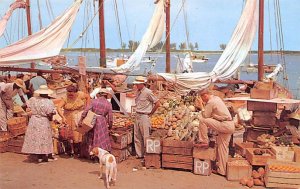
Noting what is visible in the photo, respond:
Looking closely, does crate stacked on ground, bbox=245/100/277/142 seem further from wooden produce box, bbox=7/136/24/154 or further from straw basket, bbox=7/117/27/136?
straw basket, bbox=7/117/27/136

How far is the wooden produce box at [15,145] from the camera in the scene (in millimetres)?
8922


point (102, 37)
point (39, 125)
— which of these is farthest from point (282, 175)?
point (102, 37)

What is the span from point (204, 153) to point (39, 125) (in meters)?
3.29

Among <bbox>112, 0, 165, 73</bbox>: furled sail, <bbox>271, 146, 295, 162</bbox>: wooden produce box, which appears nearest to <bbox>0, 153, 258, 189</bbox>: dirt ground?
<bbox>271, 146, 295, 162</bbox>: wooden produce box

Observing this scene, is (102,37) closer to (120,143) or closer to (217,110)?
(120,143)

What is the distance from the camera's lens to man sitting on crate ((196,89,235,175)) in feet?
23.5

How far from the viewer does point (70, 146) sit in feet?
29.0

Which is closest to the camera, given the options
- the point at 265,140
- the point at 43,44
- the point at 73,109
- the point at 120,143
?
the point at 265,140

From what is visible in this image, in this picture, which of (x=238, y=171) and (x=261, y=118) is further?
(x=261, y=118)

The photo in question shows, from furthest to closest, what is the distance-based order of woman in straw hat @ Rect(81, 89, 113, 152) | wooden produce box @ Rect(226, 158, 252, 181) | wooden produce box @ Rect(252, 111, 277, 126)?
wooden produce box @ Rect(252, 111, 277, 126)
woman in straw hat @ Rect(81, 89, 113, 152)
wooden produce box @ Rect(226, 158, 252, 181)

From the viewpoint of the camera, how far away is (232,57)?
11133 millimetres

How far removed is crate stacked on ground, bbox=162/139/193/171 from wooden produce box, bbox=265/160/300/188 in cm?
147

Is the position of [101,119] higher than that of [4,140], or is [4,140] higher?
[101,119]

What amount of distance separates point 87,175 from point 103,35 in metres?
9.28
